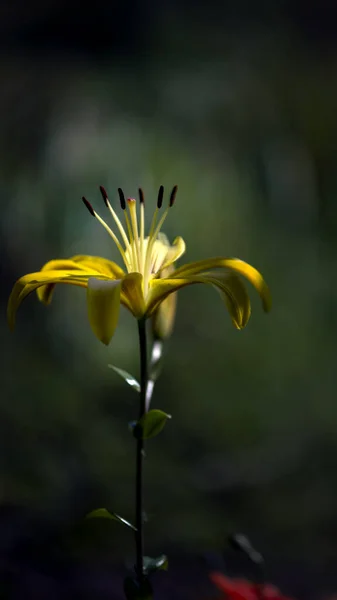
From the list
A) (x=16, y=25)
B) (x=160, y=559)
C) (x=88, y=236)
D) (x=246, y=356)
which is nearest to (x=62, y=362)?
(x=88, y=236)

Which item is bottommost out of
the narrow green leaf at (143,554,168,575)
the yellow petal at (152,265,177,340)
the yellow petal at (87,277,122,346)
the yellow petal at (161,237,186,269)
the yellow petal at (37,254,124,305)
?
the narrow green leaf at (143,554,168,575)

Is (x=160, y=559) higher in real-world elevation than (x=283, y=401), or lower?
higher

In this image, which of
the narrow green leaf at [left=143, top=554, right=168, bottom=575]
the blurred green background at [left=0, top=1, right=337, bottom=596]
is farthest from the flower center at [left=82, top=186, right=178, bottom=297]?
the blurred green background at [left=0, top=1, right=337, bottom=596]

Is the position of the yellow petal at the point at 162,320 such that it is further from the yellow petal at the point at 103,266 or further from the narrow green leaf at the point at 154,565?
the narrow green leaf at the point at 154,565

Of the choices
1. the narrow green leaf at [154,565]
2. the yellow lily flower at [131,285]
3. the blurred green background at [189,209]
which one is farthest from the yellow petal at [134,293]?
the blurred green background at [189,209]

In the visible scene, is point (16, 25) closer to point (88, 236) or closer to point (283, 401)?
point (88, 236)

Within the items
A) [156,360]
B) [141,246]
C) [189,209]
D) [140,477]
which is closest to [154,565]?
[140,477]

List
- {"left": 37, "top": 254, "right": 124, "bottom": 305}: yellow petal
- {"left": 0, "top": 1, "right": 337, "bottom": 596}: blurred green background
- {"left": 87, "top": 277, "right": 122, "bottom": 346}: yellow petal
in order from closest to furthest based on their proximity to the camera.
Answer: {"left": 87, "top": 277, "right": 122, "bottom": 346}: yellow petal → {"left": 37, "top": 254, "right": 124, "bottom": 305}: yellow petal → {"left": 0, "top": 1, "right": 337, "bottom": 596}: blurred green background

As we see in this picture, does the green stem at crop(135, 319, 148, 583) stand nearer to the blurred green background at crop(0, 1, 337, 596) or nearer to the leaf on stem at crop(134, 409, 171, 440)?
the leaf on stem at crop(134, 409, 171, 440)
